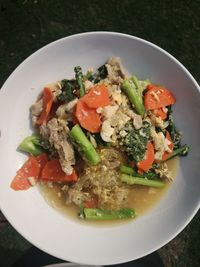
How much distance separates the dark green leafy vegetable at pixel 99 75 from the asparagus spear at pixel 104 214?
0.77 metres

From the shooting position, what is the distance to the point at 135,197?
2.77 metres

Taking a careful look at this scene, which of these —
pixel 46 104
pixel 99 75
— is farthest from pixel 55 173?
pixel 99 75

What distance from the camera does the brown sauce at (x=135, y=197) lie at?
8.96 ft

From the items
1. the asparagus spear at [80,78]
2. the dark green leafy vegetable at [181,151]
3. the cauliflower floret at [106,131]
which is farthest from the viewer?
the dark green leafy vegetable at [181,151]

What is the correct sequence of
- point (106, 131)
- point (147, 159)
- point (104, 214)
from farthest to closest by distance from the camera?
point (104, 214) < point (147, 159) < point (106, 131)

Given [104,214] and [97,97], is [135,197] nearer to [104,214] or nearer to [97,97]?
[104,214]

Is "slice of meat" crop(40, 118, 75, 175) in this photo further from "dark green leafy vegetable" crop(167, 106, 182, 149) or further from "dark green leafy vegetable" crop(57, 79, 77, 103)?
"dark green leafy vegetable" crop(167, 106, 182, 149)

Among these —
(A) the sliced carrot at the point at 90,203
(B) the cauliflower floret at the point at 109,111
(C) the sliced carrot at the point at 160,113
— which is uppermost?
(B) the cauliflower floret at the point at 109,111

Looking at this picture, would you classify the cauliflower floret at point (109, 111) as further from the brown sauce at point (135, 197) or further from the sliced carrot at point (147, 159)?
the brown sauce at point (135, 197)

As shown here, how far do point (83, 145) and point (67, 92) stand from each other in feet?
1.07

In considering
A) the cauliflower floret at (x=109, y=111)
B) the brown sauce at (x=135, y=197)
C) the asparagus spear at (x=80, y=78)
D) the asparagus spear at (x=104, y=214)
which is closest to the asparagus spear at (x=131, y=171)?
the brown sauce at (x=135, y=197)

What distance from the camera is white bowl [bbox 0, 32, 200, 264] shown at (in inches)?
102

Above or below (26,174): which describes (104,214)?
below

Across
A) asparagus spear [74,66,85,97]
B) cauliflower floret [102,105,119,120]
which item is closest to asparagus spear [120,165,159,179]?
cauliflower floret [102,105,119,120]
